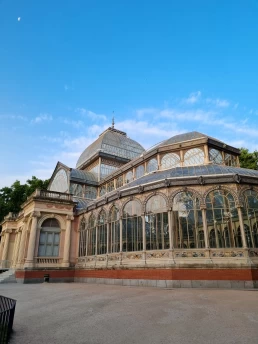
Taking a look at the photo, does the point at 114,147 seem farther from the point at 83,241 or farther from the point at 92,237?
the point at 92,237

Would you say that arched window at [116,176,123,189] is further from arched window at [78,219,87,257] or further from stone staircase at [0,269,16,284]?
stone staircase at [0,269,16,284]

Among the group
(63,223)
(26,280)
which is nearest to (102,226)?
(63,223)

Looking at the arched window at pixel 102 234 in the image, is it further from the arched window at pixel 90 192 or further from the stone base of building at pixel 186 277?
the arched window at pixel 90 192

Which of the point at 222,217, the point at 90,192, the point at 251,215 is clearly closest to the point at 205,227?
the point at 222,217

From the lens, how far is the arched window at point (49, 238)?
23.7 m

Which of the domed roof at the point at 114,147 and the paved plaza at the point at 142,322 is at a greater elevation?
the domed roof at the point at 114,147

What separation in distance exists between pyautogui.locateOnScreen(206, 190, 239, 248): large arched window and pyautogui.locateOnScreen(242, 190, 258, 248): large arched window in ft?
2.21

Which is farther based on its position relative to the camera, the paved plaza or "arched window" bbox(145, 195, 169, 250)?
"arched window" bbox(145, 195, 169, 250)

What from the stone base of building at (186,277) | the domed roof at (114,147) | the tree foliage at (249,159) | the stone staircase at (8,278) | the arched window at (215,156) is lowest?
the stone staircase at (8,278)

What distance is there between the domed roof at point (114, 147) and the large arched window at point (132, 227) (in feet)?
54.7

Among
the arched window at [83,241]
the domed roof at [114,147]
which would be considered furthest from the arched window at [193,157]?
the domed roof at [114,147]

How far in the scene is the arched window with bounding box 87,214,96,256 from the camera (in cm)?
2205

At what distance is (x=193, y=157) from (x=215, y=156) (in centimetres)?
194

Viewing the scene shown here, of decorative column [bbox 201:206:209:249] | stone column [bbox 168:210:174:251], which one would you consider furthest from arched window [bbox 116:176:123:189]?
decorative column [bbox 201:206:209:249]
